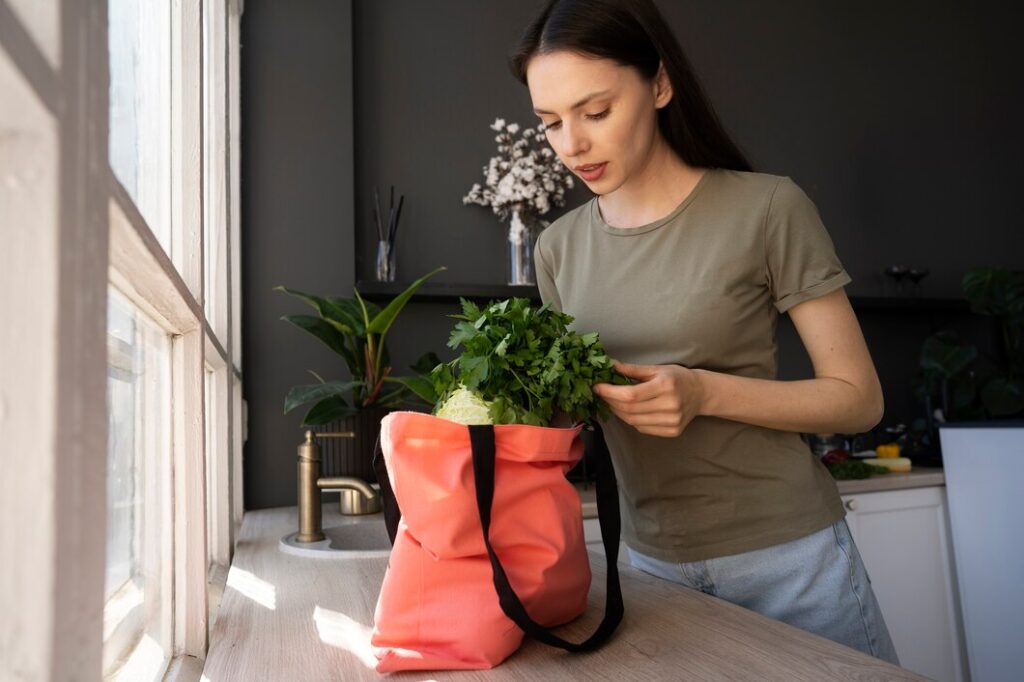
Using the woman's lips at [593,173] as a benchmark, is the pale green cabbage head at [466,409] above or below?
below

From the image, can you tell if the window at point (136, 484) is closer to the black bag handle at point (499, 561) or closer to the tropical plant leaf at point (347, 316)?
the black bag handle at point (499, 561)

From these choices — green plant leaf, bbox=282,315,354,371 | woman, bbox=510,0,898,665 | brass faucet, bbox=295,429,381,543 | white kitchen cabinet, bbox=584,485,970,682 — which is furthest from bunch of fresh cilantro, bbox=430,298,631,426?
white kitchen cabinet, bbox=584,485,970,682

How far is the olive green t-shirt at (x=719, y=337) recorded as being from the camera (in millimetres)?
1229

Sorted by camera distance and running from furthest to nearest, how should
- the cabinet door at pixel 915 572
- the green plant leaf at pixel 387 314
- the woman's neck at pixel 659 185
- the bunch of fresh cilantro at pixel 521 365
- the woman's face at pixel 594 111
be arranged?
1. the cabinet door at pixel 915 572
2. the green plant leaf at pixel 387 314
3. the woman's neck at pixel 659 185
4. the woman's face at pixel 594 111
5. the bunch of fresh cilantro at pixel 521 365

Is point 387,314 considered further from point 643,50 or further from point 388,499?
point 388,499

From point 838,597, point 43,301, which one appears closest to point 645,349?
point 838,597

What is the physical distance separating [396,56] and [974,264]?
107 inches

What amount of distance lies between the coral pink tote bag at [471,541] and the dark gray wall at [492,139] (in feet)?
5.38

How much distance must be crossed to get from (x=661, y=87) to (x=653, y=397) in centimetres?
56

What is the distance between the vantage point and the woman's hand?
961 millimetres

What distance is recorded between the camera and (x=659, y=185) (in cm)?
135

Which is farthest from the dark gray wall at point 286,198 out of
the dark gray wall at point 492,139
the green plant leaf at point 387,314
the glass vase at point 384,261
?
the green plant leaf at point 387,314

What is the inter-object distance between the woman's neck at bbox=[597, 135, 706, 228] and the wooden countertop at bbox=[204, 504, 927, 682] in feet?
1.96

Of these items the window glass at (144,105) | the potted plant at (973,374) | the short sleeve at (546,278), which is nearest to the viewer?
the window glass at (144,105)
